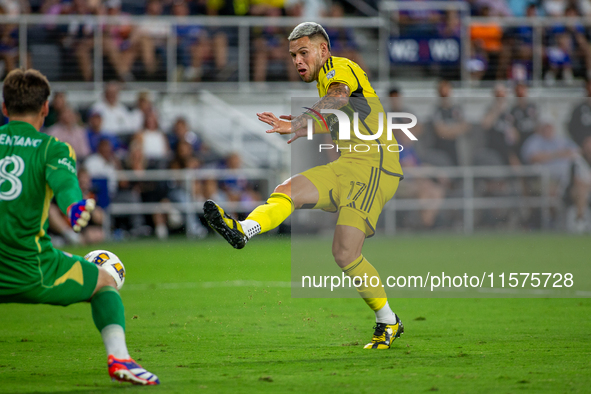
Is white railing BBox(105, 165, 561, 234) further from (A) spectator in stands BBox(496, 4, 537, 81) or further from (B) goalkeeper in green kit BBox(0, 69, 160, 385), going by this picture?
(B) goalkeeper in green kit BBox(0, 69, 160, 385)

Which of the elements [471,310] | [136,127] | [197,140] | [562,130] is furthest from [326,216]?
[471,310]

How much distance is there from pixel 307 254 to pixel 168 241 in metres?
3.67

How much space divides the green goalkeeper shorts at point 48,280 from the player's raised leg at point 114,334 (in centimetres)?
7

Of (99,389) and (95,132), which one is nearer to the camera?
(99,389)

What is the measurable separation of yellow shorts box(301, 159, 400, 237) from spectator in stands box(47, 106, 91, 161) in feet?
31.9

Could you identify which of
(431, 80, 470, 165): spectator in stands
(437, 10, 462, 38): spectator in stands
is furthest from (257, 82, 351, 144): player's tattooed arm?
(437, 10, 462, 38): spectator in stands

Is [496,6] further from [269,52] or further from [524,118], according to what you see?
[269,52]

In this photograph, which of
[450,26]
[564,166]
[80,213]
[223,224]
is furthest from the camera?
[450,26]

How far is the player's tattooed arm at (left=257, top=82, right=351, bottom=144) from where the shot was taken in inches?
204

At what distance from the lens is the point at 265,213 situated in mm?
5340

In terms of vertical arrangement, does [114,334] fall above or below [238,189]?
above

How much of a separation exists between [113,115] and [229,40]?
3443 mm

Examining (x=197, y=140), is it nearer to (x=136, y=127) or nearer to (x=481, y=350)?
(x=136, y=127)

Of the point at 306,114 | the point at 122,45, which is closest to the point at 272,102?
the point at 122,45
